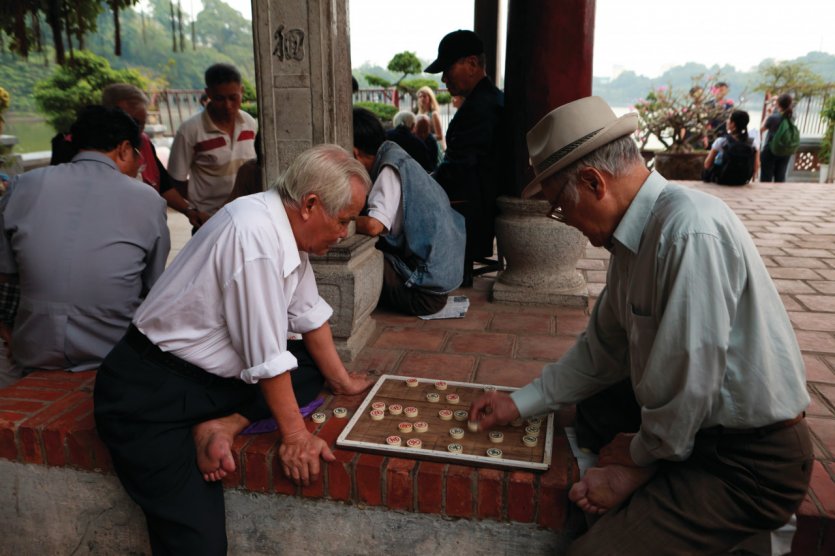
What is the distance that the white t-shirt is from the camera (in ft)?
10.6

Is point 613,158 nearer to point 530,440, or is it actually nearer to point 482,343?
point 530,440

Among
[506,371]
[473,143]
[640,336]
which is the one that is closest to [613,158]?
[640,336]

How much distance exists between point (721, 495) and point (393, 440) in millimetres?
933

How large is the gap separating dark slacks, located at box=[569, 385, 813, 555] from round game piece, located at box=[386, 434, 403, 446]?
0.66m

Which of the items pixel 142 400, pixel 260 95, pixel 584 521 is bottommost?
pixel 584 521

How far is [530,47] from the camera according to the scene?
3.46 metres

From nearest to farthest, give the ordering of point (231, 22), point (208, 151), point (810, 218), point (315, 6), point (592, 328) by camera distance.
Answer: point (592, 328) → point (315, 6) → point (208, 151) → point (810, 218) → point (231, 22)

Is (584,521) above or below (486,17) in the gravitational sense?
below

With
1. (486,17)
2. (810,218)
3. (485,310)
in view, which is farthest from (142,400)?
(810,218)

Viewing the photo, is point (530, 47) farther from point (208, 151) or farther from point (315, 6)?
point (208, 151)

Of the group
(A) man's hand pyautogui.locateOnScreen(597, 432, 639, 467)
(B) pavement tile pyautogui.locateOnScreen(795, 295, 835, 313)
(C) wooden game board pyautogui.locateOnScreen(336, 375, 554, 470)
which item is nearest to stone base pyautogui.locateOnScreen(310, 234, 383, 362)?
(C) wooden game board pyautogui.locateOnScreen(336, 375, 554, 470)

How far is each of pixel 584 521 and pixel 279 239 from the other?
1.20 metres

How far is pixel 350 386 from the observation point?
2326 millimetres

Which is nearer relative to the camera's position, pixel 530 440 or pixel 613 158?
pixel 613 158
